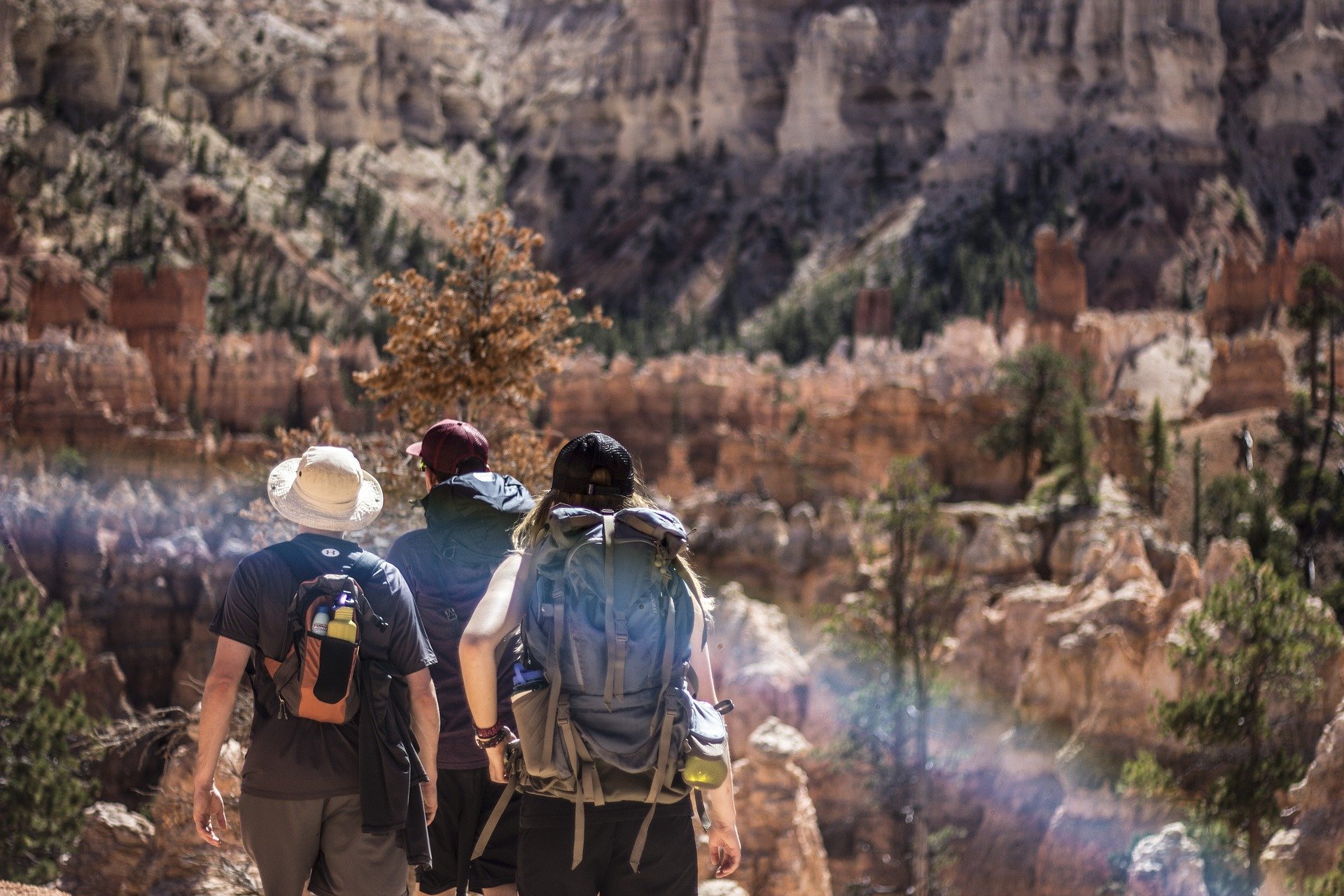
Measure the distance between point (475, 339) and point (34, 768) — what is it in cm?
1511

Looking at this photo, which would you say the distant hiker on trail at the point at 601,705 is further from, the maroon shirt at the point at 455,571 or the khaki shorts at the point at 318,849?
the maroon shirt at the point at 455,571


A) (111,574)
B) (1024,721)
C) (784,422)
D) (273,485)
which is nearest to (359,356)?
(784,422)

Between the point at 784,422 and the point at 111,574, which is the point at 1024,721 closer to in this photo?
the point at 111,574

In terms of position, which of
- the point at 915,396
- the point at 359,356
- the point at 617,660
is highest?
the point at 617,660

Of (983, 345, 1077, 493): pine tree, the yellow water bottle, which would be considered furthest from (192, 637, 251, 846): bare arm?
(983, 345, 1077, 493): pine tree

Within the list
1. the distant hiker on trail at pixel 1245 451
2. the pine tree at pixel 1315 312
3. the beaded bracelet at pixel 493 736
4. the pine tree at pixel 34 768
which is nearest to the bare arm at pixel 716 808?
the beaded bracelet at pixel 493 736

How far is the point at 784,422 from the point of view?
175ft

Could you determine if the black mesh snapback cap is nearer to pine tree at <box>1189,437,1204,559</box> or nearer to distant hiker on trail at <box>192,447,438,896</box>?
distant hiker on trail at <box>192,447,438,896</box>

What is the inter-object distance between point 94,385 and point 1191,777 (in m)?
48.1

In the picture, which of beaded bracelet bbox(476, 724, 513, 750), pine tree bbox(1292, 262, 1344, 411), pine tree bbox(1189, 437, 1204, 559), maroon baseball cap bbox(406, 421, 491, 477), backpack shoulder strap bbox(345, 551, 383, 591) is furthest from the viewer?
pine tree bbox(1292, 262, 1344, 411)

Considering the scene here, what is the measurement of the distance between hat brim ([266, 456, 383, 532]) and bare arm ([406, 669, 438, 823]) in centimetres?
57

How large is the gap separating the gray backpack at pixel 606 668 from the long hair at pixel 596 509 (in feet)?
0.34

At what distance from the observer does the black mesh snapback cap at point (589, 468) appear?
16.8 feet

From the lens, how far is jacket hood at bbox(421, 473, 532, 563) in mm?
→ 5938
